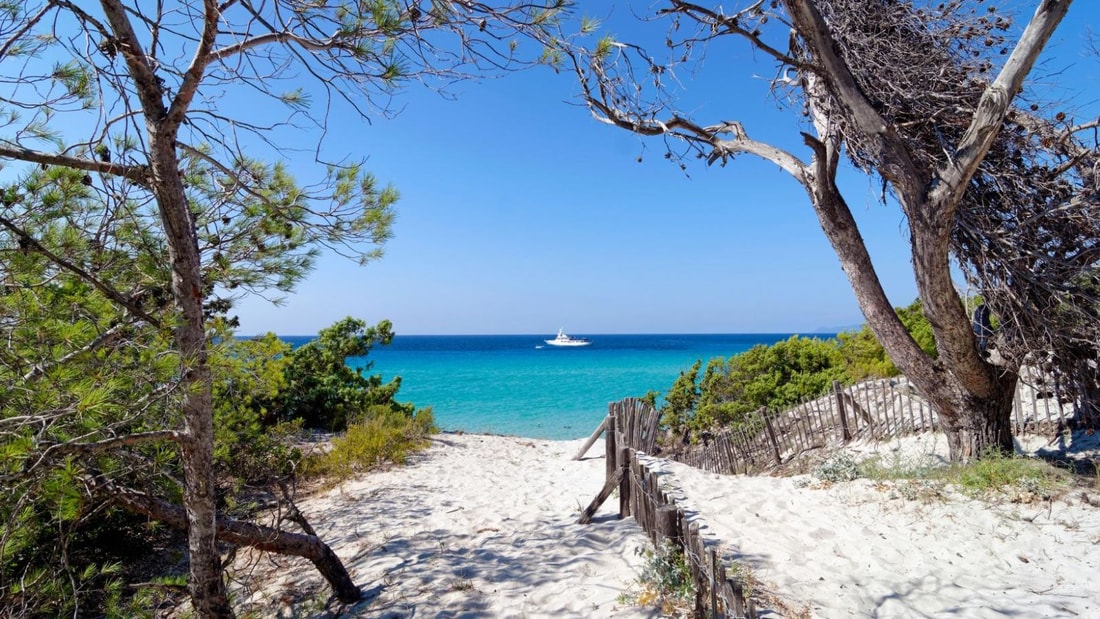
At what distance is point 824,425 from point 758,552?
4.87 metres

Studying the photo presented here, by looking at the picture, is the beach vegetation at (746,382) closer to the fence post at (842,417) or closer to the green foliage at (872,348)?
the green foliage at (872,348)

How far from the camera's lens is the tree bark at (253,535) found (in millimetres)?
2975

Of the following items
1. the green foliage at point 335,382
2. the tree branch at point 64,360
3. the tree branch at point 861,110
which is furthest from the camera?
the green foliage at point 335,382

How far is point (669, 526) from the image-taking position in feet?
A: 11.4

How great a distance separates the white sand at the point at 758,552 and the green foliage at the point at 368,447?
1.12 metres

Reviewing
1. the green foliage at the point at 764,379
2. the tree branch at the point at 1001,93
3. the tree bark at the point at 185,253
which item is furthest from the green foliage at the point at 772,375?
the tree bark at the point at 185,253

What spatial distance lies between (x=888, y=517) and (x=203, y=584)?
17.3 ft

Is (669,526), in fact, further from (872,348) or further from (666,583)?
(872,348)

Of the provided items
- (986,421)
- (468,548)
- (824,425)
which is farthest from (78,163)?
(824,425)

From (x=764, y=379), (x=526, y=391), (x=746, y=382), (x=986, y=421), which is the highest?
(x=986, y=421)

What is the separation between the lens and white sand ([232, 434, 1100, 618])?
336cm

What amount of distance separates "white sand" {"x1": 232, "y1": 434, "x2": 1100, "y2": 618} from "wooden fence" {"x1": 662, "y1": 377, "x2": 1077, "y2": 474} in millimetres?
1088

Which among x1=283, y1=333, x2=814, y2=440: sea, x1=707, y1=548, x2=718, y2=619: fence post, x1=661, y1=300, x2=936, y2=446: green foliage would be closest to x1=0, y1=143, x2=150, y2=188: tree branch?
x1=707, y1=548, x2=718, y2=619: fence post

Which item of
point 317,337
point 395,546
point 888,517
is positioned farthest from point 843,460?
point 317,337
